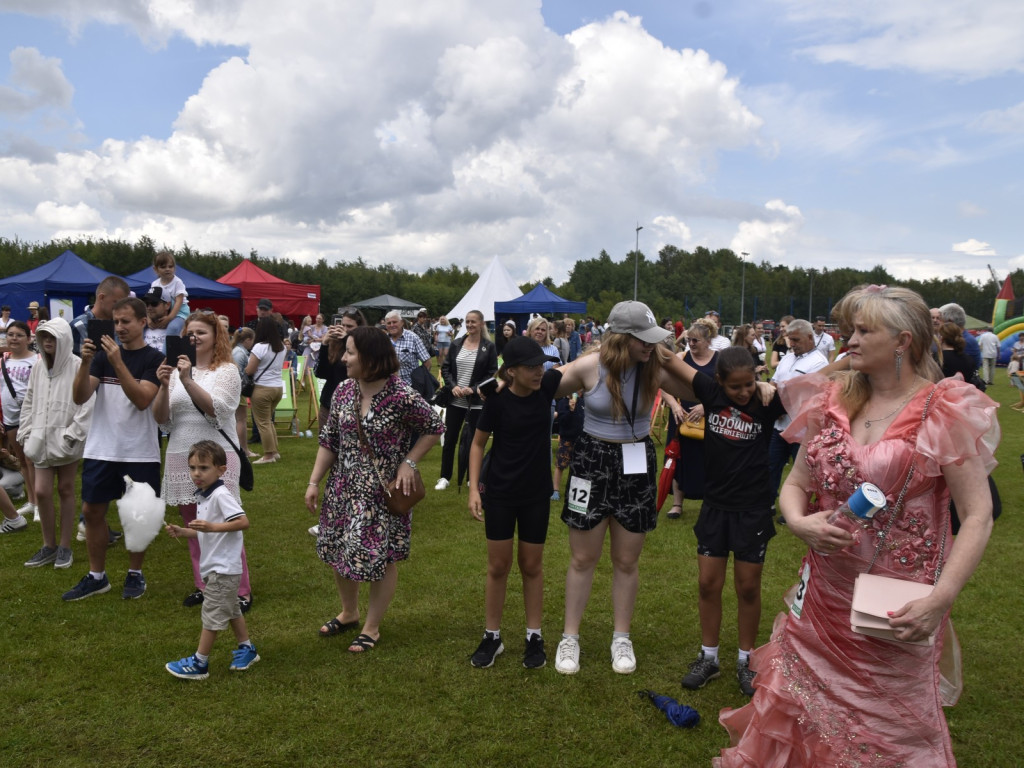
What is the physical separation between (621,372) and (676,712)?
1.72m

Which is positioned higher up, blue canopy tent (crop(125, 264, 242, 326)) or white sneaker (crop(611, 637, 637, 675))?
blue canopy tent (crop(125, 264, 242, 326))

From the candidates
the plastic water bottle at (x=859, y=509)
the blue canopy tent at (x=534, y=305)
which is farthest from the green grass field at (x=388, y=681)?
the blue canopy tent at (x=534, y=305)

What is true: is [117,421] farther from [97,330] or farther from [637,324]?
[637,324]

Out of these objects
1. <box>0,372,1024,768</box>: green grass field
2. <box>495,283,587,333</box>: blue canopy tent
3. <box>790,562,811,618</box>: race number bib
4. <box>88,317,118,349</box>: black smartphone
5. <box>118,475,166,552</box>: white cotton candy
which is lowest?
<box>0,372,1024,768</box>: green grass field

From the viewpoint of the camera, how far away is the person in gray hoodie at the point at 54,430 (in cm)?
545

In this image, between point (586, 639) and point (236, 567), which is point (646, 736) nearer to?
point (586, 639)

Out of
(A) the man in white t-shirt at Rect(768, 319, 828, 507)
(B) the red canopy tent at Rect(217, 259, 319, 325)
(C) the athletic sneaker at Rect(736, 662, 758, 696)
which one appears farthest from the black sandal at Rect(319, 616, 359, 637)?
(B) the red canopy tent at Rect(217, 259, 319, 325)

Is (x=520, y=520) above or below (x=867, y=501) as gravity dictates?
below

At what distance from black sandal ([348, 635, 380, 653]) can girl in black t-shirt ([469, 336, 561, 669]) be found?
25.9 inches

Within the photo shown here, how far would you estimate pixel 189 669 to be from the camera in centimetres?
390

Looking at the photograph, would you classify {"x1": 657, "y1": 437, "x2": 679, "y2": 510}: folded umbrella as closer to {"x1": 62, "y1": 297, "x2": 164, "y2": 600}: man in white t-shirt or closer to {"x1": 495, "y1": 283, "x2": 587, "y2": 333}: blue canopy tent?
{"x1": 62, "y1": 297, "x2": 164, "y2": 600}: man in white t-shirt

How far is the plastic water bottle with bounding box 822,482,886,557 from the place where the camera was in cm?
219

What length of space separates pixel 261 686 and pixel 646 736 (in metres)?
2.04

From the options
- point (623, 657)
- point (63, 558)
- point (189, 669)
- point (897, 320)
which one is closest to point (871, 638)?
point (897, 320)
